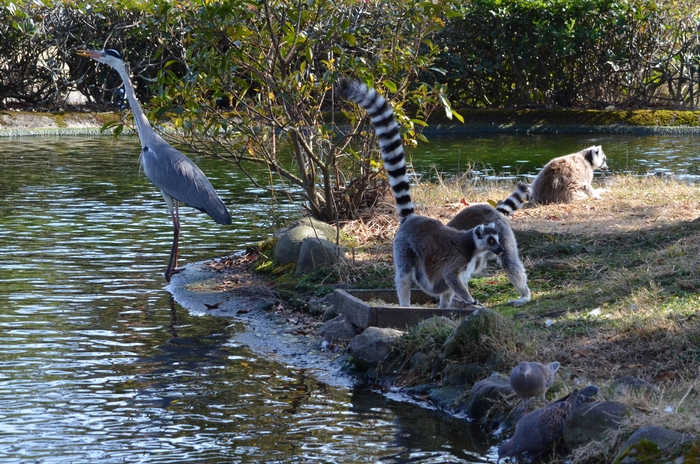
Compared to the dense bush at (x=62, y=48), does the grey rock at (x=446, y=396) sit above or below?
below

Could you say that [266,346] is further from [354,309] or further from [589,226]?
[589,226]

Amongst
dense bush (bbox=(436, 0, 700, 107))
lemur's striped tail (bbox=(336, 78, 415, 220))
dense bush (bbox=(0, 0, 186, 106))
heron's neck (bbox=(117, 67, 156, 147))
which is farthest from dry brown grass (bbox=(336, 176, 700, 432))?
dense bush (bbox=(0, 0, 186, 106))

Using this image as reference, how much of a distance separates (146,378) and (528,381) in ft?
9.75

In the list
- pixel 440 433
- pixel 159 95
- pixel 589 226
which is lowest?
pixel 440 433

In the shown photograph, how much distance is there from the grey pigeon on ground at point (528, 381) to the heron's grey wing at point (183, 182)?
5791mm

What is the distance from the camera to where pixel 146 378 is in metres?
6.95

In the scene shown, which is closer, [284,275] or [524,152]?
[284,275]

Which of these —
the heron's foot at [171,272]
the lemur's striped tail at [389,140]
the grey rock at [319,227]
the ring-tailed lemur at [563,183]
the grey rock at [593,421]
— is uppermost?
the lemur's striped tail at [389,140]

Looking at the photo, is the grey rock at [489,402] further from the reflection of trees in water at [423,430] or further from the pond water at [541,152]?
the pond water at [541,152]

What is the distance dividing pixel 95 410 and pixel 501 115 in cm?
2247

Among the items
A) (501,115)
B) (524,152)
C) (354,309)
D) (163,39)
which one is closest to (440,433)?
(354,309)

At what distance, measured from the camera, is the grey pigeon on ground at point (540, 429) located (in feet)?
16.9

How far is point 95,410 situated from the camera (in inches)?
244

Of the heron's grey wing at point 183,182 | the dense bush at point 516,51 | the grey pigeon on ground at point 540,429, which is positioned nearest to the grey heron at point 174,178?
the heron's grey wing at point 183,182
